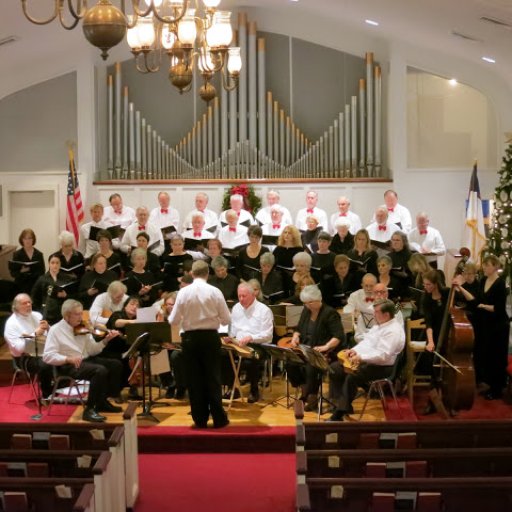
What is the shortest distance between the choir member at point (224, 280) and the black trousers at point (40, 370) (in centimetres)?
199

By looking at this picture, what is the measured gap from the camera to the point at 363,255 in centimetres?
1069

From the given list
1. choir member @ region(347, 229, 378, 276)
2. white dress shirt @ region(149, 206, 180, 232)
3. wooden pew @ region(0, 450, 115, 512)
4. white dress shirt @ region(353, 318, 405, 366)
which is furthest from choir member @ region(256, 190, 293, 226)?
wooden pew @ region(0, 450, 115, 512)

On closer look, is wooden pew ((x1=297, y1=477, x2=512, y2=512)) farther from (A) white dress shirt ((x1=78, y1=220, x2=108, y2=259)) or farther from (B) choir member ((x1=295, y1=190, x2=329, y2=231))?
(B) choir member ((x1=295, y1=190, x2=329, y2=231))

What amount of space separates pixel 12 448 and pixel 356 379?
9.93 ft

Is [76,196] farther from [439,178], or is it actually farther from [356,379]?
[356,379]

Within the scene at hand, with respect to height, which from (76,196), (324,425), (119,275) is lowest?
(324,425)

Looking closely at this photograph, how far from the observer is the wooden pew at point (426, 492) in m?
5.05

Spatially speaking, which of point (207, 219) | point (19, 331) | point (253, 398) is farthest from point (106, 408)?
point (207, 219)

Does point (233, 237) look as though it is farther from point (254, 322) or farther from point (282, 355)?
point (282, 355)

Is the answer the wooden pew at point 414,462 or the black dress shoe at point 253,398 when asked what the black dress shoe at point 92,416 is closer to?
the black dress shoe at point 253,398

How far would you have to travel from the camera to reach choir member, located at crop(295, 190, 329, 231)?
12617 millimetres

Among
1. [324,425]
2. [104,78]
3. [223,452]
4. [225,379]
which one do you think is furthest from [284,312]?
[104,78]

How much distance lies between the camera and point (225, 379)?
9.08 metres

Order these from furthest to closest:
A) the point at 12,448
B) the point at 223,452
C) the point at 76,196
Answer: the point at 76,196, the point at 223,452, the point at 12,448
